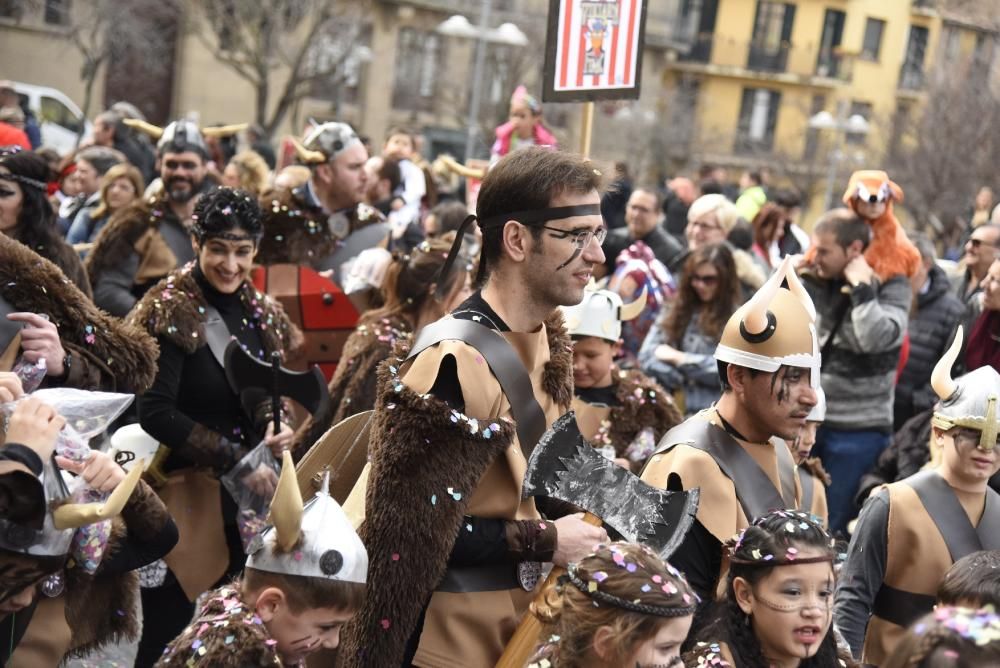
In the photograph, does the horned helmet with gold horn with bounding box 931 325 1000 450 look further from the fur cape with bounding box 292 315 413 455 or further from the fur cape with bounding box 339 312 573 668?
the fur cape with bounding box 292 315 413 455

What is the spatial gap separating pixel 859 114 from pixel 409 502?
4508 centimetres

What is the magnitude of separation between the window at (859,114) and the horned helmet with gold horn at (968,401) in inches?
1518

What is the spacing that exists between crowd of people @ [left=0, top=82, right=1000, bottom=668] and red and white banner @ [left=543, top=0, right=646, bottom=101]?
35.4 inches

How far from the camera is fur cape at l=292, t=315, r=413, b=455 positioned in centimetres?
591

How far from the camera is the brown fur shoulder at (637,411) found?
6.22 meters

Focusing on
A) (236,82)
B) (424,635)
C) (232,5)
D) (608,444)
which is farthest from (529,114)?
(236,82)

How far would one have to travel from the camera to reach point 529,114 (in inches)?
439

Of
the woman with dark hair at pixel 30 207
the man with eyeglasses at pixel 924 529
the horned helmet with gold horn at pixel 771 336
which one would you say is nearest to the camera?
the horned helmet with gold horn at pixel 771 336

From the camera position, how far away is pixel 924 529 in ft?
14.9

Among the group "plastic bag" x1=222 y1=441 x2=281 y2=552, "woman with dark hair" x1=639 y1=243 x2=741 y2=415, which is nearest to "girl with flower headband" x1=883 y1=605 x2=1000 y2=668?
"plastic bag" x1=222 y1=441 x2=281 y2=552

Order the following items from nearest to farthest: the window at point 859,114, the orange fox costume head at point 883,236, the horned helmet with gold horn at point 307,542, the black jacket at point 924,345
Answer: the horned helmet with gold horn at point 307,542 → the orange fox costume head at point 883,236 → the black jacket at point 924,345 → the window at point 859,114

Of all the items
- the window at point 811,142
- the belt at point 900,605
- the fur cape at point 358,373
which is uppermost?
the fur cape at point 358,373

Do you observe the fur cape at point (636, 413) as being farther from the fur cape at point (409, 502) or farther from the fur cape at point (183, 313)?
the fur cape at point (409, 502)

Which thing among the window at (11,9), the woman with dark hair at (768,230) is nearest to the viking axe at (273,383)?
the woman with dark hair at (768,230)
